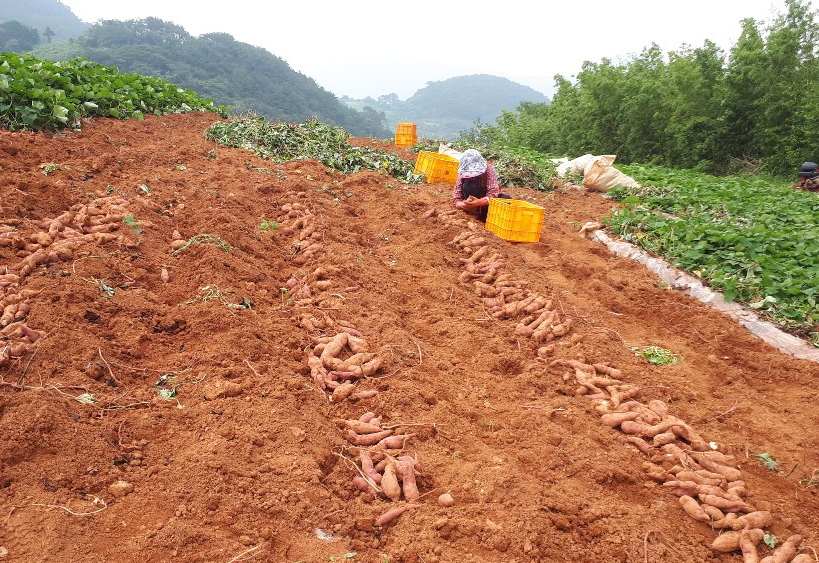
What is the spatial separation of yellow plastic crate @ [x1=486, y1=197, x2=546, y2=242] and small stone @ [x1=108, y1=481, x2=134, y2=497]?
573 centimetres

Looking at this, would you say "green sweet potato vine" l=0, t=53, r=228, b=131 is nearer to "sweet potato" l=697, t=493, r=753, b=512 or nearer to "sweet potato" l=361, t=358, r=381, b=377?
"sweet potato" l=361, t=358, r=381, b=377

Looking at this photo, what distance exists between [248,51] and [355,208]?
2538 inches

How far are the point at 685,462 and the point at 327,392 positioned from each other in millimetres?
2427

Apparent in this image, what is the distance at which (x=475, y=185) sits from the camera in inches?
306

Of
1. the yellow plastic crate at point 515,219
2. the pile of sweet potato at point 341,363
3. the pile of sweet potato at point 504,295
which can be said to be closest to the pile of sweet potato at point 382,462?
the pile of sweet potato at point 341,363

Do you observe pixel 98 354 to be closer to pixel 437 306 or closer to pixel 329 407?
pixel 329 407

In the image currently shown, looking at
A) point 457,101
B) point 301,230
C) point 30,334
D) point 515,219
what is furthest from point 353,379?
point 457,101

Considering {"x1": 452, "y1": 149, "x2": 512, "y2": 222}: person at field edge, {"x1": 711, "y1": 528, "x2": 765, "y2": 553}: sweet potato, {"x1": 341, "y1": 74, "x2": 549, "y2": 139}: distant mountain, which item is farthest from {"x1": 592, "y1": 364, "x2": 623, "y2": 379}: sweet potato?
{"x1": 341, "y1": 74, "x2": 549, "y2": 139}: distant mountain

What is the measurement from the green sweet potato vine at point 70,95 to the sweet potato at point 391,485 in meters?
9.01

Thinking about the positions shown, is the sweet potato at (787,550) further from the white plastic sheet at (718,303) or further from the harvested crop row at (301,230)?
the harvested crop row at (301,230)

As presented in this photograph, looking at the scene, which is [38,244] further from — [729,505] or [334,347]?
[729,505]

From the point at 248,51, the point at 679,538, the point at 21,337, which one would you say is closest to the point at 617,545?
the point at 679,538

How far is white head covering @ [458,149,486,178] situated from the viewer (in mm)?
7512

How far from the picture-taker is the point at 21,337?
338 cm
